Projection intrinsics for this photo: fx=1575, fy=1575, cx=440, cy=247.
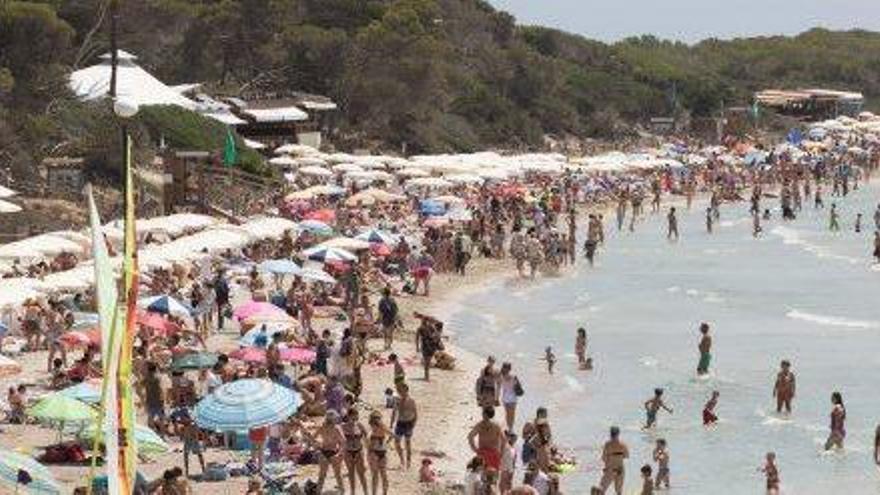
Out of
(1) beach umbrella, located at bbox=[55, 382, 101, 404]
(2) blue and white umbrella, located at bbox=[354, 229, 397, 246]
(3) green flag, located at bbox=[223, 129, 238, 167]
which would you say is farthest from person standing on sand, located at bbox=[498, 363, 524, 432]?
(3) green flag, located at bbox=[223, 129, 238, 167]

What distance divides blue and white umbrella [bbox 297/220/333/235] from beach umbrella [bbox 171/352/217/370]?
1397 centimetres

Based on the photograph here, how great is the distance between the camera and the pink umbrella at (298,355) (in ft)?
66.3

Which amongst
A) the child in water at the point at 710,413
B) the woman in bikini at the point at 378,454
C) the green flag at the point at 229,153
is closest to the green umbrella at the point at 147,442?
the woman in bikini at the point at 378,454


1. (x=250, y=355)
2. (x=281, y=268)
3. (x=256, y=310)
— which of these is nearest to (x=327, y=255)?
(x=281, y=268)

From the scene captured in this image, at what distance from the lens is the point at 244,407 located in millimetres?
14797

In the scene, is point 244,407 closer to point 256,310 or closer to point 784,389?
point 256,310

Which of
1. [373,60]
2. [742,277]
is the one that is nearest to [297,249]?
[742,277]

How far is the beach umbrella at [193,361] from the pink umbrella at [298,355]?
1111 millimetres

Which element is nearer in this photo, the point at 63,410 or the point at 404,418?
the point at 63,410

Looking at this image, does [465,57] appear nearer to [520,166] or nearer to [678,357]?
[520,166]

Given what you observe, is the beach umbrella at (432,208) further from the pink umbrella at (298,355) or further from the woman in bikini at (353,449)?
the woman in bikini at (353,449)

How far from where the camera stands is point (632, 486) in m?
18.0

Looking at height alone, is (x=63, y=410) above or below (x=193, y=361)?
above

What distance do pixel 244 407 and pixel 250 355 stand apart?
5.05 m
